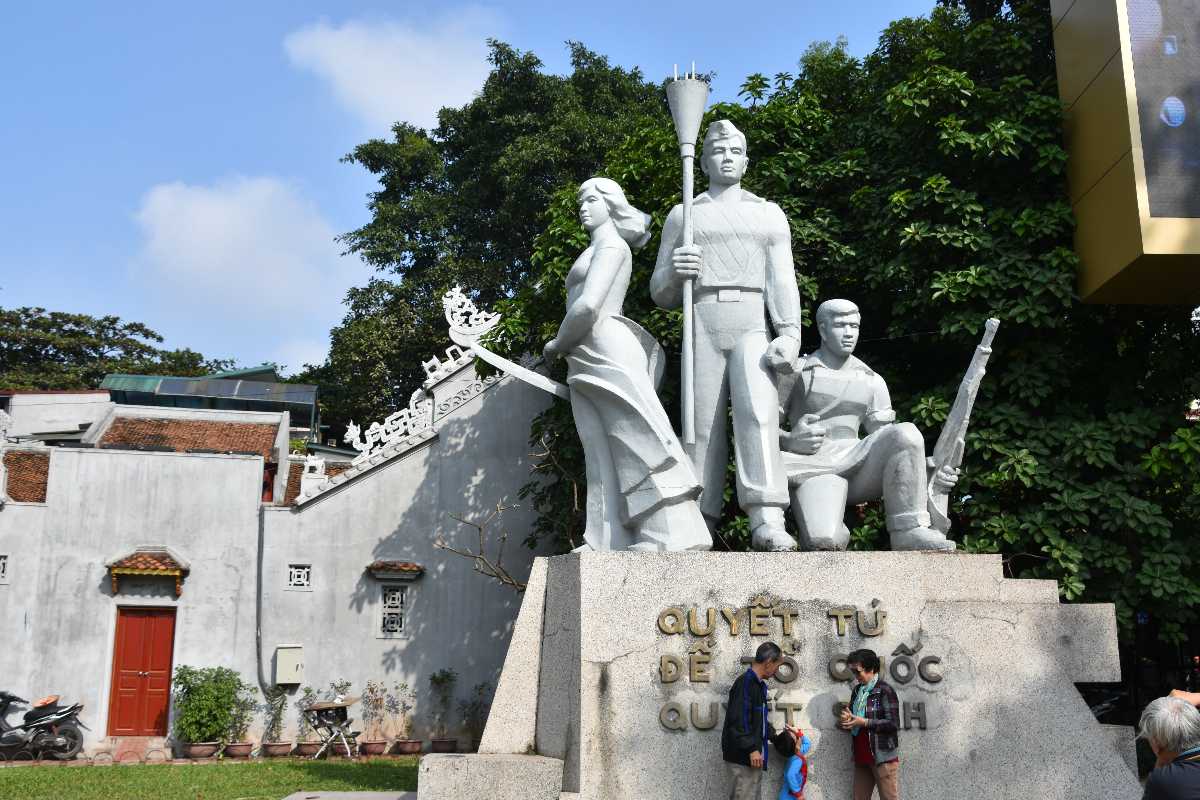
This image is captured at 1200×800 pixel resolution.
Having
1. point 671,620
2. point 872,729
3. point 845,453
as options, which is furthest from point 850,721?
point 845,453

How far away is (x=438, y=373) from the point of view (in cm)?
2062

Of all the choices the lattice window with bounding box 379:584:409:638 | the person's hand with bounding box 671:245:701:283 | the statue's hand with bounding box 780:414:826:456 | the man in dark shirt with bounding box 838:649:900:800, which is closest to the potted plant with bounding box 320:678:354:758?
the lattice window with bounding box 379:584:409:638

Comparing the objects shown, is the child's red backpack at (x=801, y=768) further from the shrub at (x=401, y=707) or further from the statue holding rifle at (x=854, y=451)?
the shrub at (x=401, y=707)

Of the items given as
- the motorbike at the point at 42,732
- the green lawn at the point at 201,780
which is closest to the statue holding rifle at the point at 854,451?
the green lawn at the point at 201,780

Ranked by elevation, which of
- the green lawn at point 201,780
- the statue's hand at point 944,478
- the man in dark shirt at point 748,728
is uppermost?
the statue's hand at point 944,478

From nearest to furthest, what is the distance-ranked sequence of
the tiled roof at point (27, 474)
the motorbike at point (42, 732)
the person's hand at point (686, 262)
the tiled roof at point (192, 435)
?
the person's hand at point (686, 262) < the motorbike at point (42, 732) < the tiled roof at point (27, 474) < the tiled roof at point (192, 435)

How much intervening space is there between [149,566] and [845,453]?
14.2 m

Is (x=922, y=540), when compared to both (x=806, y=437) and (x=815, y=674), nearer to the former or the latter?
(x=806, y=437)

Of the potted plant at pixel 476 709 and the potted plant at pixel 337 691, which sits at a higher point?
the potted plant at pixel 337 691

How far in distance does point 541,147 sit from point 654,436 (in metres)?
20.2

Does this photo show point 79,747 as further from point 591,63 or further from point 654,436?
point 591,63

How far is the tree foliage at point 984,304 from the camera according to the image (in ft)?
38.8

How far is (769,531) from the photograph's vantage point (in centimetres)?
624

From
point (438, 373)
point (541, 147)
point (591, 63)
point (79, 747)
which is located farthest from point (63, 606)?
point (591, 63)
